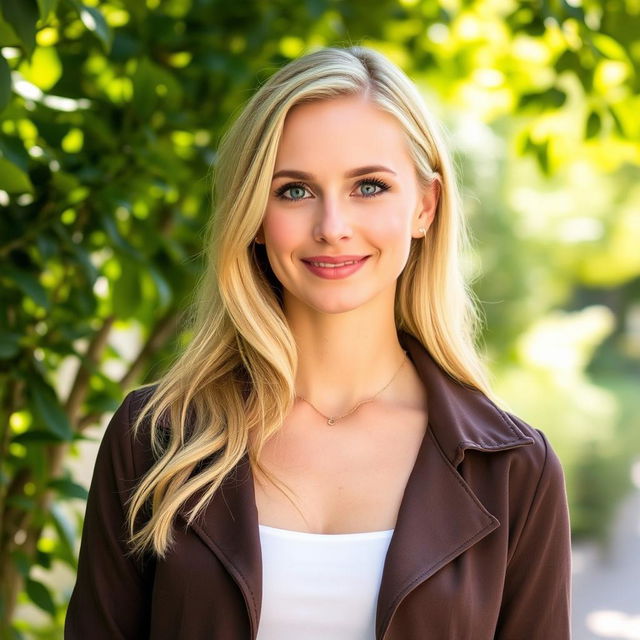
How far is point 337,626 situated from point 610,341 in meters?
21.5

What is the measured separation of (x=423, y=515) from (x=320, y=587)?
22 cm

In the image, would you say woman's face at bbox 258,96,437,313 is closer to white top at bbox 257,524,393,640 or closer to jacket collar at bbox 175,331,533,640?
jacket collar at bbox 175,331,533,640

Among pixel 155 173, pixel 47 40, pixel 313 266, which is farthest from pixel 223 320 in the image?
pixel 47 40

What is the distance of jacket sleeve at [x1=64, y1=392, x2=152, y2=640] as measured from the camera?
1952 mm

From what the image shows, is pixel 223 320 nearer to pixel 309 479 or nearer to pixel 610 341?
pixel 309 479

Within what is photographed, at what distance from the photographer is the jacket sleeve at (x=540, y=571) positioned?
1.93m

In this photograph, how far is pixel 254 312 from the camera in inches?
82.9

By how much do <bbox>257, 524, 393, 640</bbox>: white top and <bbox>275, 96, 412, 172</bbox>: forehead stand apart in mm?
667

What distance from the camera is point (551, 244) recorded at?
15484mm

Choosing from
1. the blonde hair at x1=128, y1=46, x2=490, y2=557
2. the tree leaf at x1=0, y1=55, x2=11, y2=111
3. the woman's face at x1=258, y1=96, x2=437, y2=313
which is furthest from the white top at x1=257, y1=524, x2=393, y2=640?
the tree leaf at x1=0, y1=55, x2=11, y2=111

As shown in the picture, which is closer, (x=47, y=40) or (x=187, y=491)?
(x=187, y=491)

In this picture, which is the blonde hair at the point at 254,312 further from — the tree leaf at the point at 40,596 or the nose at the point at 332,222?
the tree leaf at the point at 40,596

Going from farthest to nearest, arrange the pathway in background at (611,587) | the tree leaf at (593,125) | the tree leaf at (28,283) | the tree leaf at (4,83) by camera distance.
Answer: the pathway in background at (611,587), the tree leaf at (593,125), the tree leaf at (28,283), the tree leaf at (4,83)

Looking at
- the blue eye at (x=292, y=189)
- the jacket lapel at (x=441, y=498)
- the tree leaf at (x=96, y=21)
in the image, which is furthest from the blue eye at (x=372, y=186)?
the tree leaf at (x=96, y=21)
